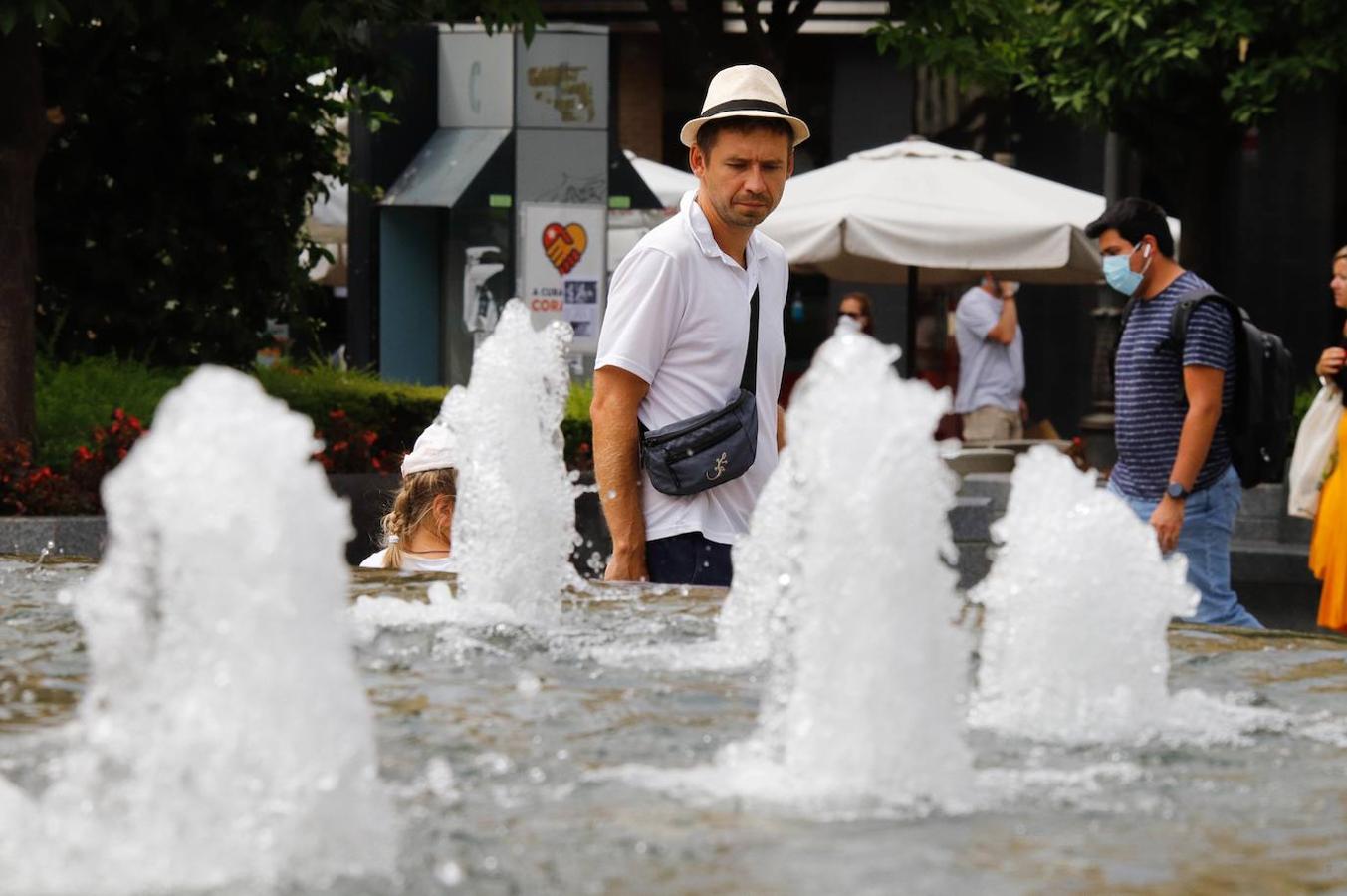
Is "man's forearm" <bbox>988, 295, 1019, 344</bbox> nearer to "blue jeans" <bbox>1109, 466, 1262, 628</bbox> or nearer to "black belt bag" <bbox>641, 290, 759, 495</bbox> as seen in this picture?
"blue jeans" <bbox>1109, 466, 1262, 628</bbox>

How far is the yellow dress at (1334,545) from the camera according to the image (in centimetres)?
853

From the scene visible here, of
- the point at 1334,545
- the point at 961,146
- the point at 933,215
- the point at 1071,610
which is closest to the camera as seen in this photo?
the point at 1071,610

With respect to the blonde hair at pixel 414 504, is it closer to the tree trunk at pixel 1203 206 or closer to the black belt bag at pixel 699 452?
the black belt bag at pixel 699 452

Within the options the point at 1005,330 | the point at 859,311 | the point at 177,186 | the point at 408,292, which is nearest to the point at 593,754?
the point at 177,186

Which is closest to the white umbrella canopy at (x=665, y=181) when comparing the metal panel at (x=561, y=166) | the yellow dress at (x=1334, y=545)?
the metal panel at (x=561, y=166)

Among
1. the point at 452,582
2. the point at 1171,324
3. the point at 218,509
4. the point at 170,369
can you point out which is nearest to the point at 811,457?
the point at 218,509

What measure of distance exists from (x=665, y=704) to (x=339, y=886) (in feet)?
4.26

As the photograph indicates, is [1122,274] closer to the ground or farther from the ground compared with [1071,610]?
farther from the ground

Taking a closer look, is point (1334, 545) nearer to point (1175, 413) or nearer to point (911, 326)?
point (1175, 413)

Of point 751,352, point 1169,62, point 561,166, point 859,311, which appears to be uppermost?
point 1169,62

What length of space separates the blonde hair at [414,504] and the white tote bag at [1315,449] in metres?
4.32

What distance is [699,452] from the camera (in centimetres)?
490

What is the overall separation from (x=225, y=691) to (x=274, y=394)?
27.8 feet

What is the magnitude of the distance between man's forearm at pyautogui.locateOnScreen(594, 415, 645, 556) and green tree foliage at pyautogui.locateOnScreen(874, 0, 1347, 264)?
25.7 feet
